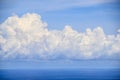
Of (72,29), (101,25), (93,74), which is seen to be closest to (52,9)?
(72,29)

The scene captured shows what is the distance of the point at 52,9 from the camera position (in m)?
3.71

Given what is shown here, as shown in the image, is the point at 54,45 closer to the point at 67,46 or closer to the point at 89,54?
the point at 67,46

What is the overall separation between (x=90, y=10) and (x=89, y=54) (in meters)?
0.67

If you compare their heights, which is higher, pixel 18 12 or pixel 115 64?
pixel 18 12

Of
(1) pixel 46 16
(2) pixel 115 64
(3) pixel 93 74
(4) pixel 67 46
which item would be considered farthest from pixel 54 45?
(2) pixel 115 64

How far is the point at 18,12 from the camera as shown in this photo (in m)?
3.70

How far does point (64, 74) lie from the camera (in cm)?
359

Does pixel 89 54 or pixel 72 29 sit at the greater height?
pixel 72 29

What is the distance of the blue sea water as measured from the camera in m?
3.60

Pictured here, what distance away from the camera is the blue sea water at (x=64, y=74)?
11.8 ft

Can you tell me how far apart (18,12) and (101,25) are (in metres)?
1.27

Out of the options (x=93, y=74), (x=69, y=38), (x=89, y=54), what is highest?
(x=69, y=38)

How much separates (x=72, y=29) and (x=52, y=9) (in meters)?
0.43

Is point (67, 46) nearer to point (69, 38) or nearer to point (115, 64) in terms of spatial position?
point (69, 38)
